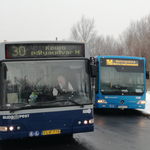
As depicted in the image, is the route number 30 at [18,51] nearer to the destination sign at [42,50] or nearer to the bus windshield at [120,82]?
the destination sign at [42,50]

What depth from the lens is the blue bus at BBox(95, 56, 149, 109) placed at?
11.9 m

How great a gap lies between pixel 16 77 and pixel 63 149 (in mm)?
2156

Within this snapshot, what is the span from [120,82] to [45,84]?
21.7ft

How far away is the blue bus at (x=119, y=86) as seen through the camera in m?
11.9

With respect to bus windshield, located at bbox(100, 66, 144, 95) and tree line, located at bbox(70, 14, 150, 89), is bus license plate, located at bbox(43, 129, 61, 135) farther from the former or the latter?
tree line, located at bbox(70, 14, 150, 89)

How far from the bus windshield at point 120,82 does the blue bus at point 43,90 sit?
5.68 metres

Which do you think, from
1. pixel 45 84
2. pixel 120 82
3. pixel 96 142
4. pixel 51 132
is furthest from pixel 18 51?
pixel 120 82

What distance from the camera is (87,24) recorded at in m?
45.7

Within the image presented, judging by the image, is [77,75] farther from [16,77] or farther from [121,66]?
[121,66]

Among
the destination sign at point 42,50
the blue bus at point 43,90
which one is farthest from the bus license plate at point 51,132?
the destination sign at point 42,50

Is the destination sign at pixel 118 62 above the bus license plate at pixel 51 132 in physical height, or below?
above

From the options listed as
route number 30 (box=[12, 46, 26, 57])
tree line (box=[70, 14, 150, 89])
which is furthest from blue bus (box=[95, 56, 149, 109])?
tree line (box=[70, 14, 150, 89])

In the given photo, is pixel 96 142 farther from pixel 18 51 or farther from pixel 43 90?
pixel 18 51

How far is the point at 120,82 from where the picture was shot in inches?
471
